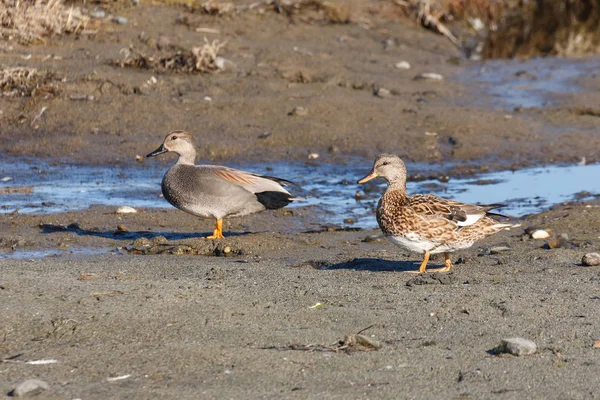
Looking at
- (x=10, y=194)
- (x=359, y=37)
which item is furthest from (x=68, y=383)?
(x=359, y=37)

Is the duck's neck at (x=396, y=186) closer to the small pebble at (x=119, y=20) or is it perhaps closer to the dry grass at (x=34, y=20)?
the dry grass at (x=34, y=20)

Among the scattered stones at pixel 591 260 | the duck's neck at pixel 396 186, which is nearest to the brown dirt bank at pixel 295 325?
the scattered stones at pixel 591 260

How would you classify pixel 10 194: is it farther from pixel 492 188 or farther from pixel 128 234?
pixel 492 188

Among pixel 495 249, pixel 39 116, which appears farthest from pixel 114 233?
pixel 39 116

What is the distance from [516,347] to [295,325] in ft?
3.68

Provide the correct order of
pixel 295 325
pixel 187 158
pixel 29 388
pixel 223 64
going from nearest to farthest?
pixel 29 388 < pixel 295 325 < pixel 187 158 < pixel 223 64

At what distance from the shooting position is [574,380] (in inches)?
171

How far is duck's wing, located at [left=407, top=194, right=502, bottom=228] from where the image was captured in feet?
22.2

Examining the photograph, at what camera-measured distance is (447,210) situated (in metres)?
6.84

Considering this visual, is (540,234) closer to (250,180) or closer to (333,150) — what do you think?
(250,180)

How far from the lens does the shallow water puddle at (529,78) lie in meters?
14.1

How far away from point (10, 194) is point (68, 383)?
553cm

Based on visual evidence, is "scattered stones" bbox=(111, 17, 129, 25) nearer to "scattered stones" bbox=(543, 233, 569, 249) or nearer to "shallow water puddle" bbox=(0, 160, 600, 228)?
"shallow water puddle" bbox=(0, 160, 600, 228)

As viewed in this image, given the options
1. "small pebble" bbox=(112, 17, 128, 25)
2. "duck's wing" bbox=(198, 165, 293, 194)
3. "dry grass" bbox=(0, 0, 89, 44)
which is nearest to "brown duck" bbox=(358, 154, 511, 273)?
"duck's wing" bbox=(198, 165, 293, 194)
